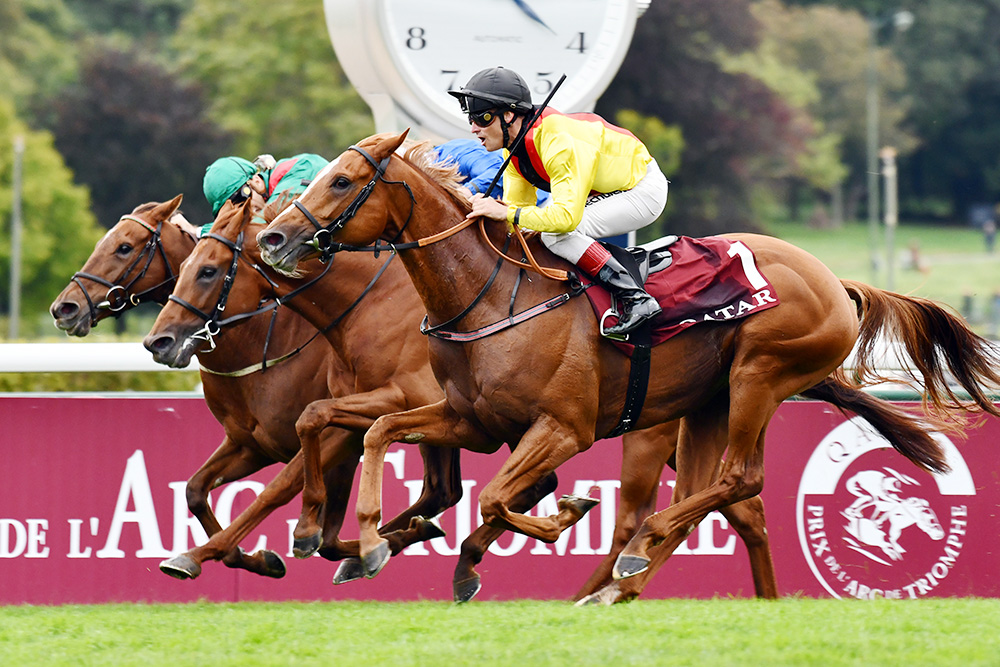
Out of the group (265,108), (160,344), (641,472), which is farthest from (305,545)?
(265,108)

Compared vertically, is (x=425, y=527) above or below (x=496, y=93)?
below

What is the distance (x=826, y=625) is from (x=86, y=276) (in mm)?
3792

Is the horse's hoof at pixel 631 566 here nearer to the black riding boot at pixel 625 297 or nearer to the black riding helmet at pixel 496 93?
the black riding boot at pixel 625 297

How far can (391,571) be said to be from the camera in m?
6.80

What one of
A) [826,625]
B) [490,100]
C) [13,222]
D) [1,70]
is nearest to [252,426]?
[490,100]

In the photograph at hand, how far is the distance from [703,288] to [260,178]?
222 centimetres

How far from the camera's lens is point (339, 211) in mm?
4777

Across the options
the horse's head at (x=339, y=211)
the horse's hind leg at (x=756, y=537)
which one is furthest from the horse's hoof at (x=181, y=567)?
the horse's hind leg at (x=756, y=537)

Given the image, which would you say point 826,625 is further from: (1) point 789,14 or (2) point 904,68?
(2) point 904,68

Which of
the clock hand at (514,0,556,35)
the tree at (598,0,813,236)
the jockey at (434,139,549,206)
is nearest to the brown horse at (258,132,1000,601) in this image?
the jockey at (434,139,549,206)

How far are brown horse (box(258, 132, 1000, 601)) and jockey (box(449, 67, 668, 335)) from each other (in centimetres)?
16

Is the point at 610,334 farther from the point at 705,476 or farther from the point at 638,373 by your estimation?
the point at 705,476

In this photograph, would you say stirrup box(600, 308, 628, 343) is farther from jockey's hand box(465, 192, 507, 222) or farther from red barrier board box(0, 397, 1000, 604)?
red barrier board box(0, 397, 1000, 604)

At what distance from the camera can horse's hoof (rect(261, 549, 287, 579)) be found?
229 inches
